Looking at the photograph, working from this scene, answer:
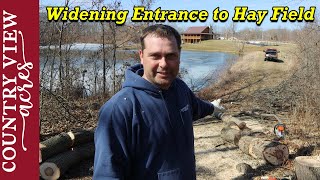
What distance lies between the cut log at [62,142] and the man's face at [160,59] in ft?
16.2

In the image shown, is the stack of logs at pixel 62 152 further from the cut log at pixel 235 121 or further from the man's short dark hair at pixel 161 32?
the man's short dark hair at pixel 161 32

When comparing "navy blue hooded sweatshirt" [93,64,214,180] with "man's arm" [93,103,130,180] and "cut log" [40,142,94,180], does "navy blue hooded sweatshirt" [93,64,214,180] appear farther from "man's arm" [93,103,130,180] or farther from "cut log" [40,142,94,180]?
"cut log" [40,142,94,180]

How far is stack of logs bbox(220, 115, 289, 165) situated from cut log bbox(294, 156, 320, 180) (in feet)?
3.59

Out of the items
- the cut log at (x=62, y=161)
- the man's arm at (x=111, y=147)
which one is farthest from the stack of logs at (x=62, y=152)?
the man's arm at (x=111, y=147)

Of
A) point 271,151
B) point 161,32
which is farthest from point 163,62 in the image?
point 271,151

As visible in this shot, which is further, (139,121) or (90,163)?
(90,163)

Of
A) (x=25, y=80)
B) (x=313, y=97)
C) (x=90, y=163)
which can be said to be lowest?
(x=90, y=163)

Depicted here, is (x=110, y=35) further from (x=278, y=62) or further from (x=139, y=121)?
(x=278, y=62)

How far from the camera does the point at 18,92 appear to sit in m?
5.03

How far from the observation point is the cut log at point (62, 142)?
21.3ft

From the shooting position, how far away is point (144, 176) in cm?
198

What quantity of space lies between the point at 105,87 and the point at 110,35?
2.47m

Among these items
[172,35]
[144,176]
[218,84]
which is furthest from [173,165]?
[218,84]

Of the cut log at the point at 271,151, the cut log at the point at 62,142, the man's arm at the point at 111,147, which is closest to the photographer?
the man's arm at the point at 111,147
